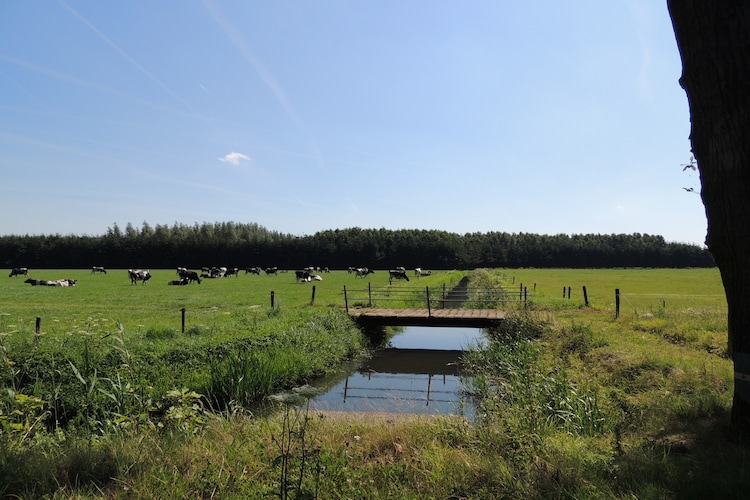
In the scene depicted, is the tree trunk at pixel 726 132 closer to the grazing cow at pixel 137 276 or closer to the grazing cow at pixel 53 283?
the grazing cow at pixel 137 276

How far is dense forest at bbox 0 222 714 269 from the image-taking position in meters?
99.7

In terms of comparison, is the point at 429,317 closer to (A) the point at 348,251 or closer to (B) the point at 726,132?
(B) the point at 726,132

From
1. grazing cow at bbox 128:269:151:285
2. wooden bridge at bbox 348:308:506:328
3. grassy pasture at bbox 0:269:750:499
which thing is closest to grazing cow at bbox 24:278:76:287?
grazing cow at bbox 128:269:151:285

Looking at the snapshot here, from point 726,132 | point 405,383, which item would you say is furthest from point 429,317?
point 726,132

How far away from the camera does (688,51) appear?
11.8 ft

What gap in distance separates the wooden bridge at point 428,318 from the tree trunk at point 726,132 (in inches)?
531

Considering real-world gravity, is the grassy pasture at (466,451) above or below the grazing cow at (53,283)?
above

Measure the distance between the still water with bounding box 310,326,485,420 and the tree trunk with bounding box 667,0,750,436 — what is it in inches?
158

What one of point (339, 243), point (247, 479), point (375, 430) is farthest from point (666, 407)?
point (339, 243)

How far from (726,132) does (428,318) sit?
568 inches

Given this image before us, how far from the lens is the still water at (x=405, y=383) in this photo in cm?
917

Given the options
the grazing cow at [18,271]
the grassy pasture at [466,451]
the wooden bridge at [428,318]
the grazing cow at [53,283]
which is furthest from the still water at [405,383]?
the grazing cow at [18,271]

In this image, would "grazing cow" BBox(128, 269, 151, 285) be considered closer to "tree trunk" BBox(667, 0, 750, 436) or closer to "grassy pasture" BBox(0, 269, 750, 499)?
"grassy pasture" BBox(0, 269, 750, 499)

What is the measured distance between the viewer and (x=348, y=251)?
109 metres
